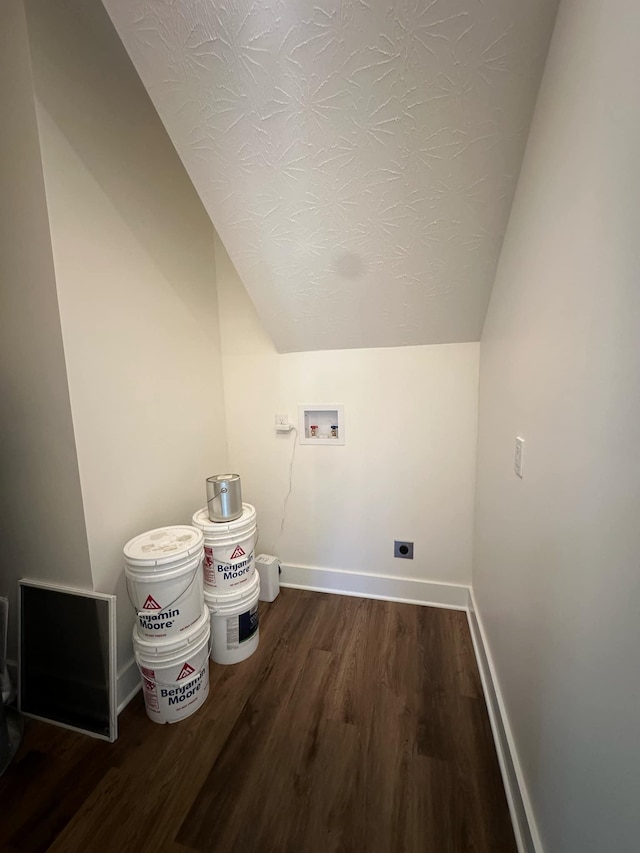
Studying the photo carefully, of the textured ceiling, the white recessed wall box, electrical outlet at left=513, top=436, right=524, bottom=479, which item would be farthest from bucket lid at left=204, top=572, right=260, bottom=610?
the textured ceiling

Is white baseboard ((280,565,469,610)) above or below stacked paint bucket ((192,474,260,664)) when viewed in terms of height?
below

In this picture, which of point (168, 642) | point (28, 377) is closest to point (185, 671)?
point (168, 642)

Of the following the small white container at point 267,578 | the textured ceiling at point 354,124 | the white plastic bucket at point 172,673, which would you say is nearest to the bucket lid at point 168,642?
the white plastic bucket at point 172,673

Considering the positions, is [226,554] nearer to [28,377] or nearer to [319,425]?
[319,425]

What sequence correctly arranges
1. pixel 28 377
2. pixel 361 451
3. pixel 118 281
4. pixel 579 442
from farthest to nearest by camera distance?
pixel 361 451, pixel 118 281, pixel 28 377, pixel 579 442

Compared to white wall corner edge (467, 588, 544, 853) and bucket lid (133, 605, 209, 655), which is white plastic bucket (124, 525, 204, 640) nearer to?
bucket lid (133, 605, 209, 655)

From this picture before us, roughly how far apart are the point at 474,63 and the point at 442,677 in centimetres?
212

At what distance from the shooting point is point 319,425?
6.48ft

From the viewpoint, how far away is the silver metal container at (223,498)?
4.92ft

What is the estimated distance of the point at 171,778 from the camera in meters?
1.09

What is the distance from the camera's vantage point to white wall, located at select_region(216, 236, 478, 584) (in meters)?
1.77

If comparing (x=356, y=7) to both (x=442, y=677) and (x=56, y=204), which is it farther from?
(x=442, y=677)

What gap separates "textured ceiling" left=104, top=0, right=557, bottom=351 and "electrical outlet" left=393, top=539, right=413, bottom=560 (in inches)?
51.2

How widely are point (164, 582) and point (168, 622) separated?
0.17 m
